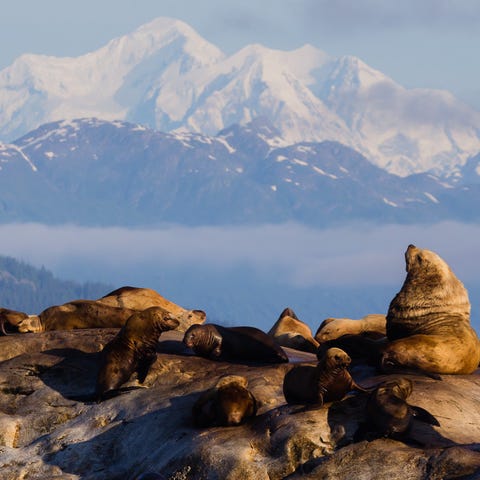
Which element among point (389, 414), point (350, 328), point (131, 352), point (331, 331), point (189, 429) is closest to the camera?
point (389, 414)

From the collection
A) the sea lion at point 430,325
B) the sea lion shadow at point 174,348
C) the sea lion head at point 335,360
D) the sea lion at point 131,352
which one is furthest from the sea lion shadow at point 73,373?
the sea lion at point 430,325

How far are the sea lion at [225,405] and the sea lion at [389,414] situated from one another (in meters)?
1.83

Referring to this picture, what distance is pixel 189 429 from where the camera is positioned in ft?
51.8

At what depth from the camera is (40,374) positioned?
63.7 feet

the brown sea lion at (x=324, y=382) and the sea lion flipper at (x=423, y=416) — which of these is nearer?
the sea lion flipper at (x=423, y=416)

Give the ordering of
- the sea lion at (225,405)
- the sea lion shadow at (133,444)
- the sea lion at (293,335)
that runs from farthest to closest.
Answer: the sea lion at (293,335), the sea lion at (225,405), the sea lion shadow at (133,444)

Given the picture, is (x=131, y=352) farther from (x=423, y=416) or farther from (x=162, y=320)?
(x=423, y=416)

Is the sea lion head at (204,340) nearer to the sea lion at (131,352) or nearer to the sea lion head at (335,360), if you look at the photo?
the sea lion at (131,352)

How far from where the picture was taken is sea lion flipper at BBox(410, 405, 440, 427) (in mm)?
15180

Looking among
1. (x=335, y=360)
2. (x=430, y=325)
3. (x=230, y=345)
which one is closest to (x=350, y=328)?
(x=430, y=325)

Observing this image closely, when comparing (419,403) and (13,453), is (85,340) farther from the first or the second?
(419,403)

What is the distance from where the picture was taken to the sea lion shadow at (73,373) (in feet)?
61.8

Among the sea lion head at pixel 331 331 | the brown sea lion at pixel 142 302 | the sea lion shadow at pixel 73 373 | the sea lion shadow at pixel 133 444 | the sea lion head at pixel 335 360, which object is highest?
the brown sea lion at pixel 142 302

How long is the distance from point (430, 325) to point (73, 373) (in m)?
6.43
